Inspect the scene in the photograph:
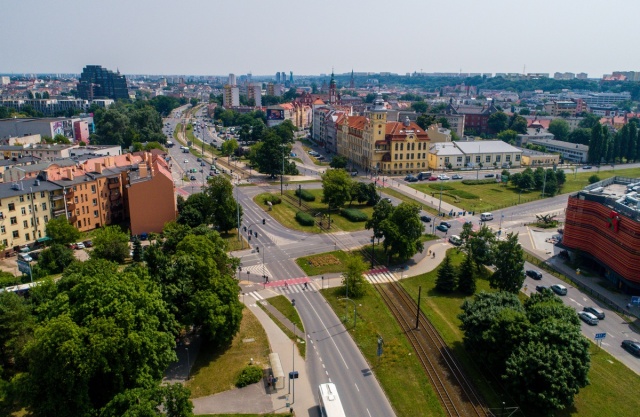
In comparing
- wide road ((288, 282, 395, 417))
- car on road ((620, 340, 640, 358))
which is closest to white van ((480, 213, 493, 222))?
car on road ((620, 340, 640, 358))

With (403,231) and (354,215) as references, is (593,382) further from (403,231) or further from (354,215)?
(354,215)

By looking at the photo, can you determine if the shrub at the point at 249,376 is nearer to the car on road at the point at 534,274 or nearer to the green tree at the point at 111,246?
the green tree at the point at 111,246

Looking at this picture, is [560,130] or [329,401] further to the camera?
[560,130]

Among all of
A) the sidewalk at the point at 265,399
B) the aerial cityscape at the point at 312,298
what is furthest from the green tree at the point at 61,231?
the sidewalk at the point at 265,399

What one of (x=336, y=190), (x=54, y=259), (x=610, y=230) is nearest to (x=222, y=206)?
(x=336, y=190)

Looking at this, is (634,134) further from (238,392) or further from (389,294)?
(238,392)

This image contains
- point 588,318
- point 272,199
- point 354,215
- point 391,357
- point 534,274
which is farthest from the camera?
point 272,199
